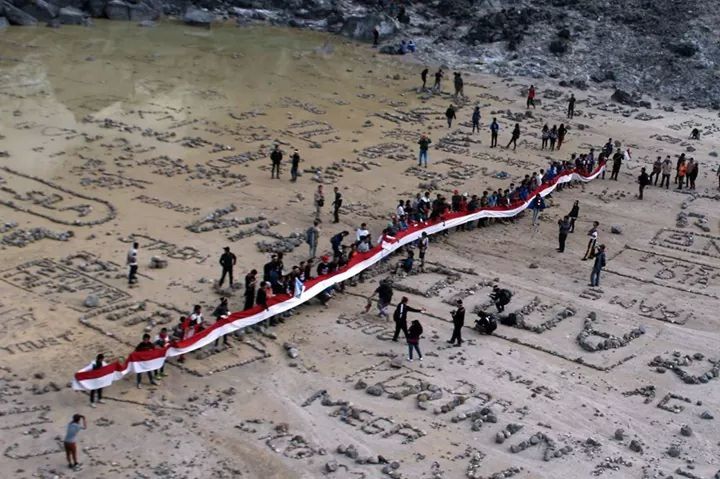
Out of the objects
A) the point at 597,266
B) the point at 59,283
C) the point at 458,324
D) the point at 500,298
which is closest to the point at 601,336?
the point at 500,298

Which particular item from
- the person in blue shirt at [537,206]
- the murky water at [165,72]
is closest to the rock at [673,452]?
the person in blue shirt at [537,206]

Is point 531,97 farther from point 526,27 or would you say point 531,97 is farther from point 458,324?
point 458,324

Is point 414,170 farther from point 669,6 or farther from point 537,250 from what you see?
point 669,6

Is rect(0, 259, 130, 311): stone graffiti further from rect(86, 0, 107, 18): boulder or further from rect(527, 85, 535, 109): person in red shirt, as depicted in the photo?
rect(86, 0, 107, 18): boulder

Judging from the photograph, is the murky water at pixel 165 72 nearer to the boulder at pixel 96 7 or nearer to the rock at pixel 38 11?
the boulder at pixel 96 7

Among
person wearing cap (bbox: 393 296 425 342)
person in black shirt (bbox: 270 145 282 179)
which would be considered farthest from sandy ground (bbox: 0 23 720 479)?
person in black shirt (bbox: 270 145 282 179)

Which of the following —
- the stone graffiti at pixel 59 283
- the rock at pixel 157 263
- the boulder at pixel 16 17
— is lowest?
the stone graffiti at pixel 59 283
